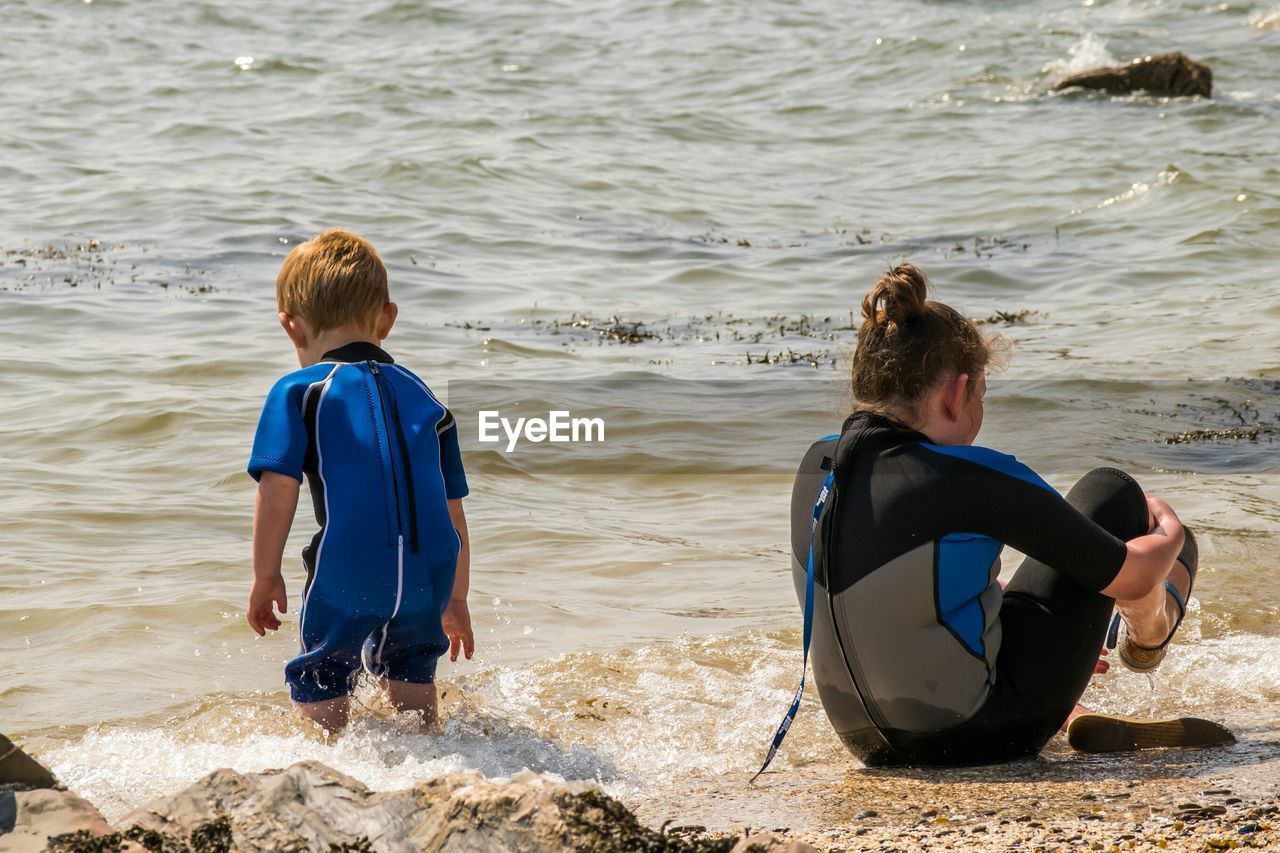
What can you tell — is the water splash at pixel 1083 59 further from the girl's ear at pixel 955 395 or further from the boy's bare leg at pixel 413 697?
the boy's bare leg at pixel 413 697

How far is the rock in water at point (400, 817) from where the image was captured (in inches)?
108


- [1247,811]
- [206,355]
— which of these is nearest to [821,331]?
[206,355]

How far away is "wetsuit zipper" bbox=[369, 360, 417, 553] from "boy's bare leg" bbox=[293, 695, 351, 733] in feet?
1.65

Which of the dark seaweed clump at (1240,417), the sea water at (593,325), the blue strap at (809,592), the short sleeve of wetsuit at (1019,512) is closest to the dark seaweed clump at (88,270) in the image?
the sea water at (593,325)

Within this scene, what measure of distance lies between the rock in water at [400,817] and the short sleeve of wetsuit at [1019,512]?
133 centimetres

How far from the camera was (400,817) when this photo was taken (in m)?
2.87

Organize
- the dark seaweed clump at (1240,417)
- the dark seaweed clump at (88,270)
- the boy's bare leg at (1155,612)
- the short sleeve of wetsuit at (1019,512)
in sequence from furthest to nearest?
1. the dark seaweed clump at (88,270)
2. the dark seaweed clump at (1240,417)
3. the boy's bare leg at (1155,612)
4. the short sleeve of wetsuit at (1019,512)

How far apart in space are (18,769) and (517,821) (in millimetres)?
1148

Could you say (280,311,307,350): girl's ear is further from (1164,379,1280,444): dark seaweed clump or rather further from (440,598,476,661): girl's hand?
(1164,379,1280,444): dark seaweed clump

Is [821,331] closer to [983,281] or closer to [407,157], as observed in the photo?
[983,281]

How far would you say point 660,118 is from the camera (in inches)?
859

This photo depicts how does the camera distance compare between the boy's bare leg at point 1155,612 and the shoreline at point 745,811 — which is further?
the boy's bare leg at point 1155,612

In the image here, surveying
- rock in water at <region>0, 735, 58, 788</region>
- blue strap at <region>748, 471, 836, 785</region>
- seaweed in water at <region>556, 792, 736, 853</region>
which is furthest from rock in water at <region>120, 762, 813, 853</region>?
blue strap at <region>748, 471, 836, 785</region>

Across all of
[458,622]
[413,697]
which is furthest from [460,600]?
[413,697]
